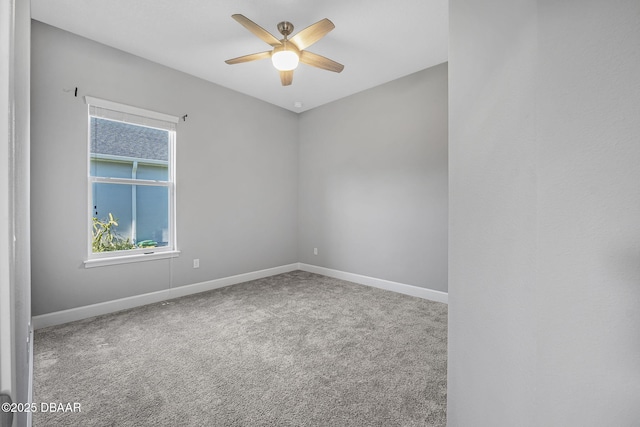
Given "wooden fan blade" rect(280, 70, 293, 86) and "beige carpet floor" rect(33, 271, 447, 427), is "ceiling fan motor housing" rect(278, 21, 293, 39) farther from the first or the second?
"beige carpet floor" rect(33, 271, 447, 427)

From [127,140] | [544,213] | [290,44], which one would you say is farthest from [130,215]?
[544,213]

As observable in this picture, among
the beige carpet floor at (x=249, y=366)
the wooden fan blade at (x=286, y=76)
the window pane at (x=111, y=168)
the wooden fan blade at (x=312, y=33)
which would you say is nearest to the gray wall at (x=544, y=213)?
the beige carpet floor at (x=249, y=366)

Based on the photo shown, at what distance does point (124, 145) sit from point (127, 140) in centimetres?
7

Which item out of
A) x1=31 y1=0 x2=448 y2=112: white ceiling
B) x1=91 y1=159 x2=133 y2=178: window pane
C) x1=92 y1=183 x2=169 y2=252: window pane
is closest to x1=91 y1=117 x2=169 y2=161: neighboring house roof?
x1=91 y1=159 x2=133 y2=178: window pane

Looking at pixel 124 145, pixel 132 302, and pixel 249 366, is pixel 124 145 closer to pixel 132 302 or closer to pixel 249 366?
pixel 132 302

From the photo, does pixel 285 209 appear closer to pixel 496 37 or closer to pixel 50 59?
pixel 50 59

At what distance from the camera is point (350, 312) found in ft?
10.00

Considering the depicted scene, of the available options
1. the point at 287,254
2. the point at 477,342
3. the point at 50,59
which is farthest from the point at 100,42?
the point at 477,342

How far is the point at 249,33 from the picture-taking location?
2.71 m

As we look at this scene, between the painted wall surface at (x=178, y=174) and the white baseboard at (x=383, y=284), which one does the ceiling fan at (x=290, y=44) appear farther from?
the white baseboard at (x=383, y=284)

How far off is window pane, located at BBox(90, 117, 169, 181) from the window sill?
3.03ft

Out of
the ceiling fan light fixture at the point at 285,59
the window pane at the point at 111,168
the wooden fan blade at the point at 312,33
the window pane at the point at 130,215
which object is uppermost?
the wooden fan blade at the point at 312,33

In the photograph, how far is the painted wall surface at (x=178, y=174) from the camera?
2617 millimetres

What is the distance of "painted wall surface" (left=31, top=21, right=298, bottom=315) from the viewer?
2.62m
